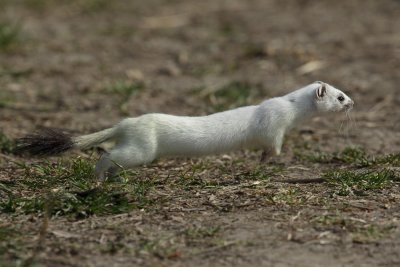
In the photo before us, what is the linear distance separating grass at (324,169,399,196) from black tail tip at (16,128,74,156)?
1.96 m

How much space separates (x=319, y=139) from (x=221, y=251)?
346cm

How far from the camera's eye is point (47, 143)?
19.9 feet

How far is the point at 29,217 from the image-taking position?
539 centimetres

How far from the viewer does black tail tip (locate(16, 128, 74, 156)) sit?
6.06 metres

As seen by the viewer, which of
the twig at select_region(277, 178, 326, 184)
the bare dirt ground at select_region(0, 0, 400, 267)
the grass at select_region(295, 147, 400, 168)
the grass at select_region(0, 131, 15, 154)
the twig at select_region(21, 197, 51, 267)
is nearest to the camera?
the twig at select_region(21, 197, 51, 267)

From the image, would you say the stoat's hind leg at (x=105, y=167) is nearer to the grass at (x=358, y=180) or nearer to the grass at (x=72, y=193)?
the grass at (x=72, y=193)

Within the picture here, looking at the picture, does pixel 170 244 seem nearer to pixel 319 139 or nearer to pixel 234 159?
pixel 234 159

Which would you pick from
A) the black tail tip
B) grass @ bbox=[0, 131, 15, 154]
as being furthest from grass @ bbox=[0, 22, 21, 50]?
the black tail tip

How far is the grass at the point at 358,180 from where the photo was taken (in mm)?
5996

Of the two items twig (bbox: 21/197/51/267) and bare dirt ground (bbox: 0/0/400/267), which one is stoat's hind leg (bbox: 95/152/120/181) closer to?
bare dirt ground (bbox: 0/0/400/267)

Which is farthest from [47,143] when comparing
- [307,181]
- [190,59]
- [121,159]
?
[190,59]

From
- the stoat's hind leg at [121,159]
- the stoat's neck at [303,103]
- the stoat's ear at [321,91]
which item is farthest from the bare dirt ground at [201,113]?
the stoat's ear at [321,91]

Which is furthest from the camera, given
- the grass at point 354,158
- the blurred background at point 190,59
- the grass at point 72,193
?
the blurred background at point 190,59

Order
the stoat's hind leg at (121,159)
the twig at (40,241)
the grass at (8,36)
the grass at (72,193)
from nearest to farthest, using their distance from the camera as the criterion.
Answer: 1. the twig at (40,241)
2. the grass at (72,193)
3. the stoat's hind leg at (121,159)
4. the grass at (8,36)
